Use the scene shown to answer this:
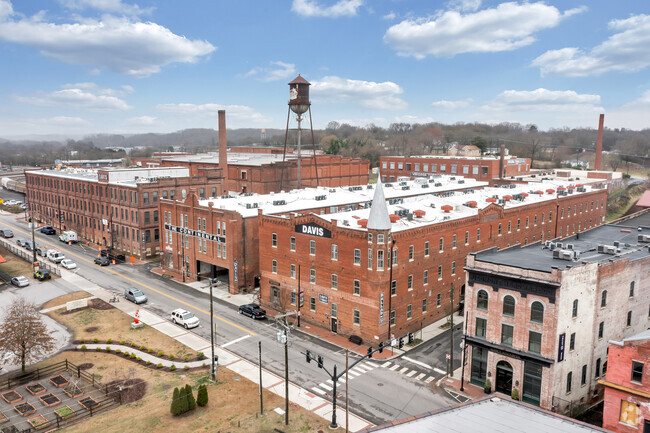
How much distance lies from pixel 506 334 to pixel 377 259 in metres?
13.0

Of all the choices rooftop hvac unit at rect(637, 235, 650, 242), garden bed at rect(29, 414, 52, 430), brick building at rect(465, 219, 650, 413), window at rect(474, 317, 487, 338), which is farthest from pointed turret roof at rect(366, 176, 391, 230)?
garden bed at rect(29, 414, 52, 430)

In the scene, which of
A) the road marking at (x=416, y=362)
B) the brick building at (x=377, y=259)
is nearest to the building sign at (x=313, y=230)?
the brick building at (x=377, y=259)

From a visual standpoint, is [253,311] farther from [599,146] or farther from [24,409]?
[599,146]

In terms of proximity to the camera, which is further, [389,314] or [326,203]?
[326,203]

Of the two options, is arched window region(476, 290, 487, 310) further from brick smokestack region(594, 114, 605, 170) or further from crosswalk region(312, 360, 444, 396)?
brick smokestack region(594, 114, 605, 170)

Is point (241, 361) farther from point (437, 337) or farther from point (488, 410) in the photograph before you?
point (488, 410)

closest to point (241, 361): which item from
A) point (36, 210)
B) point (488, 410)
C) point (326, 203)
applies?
point (488, 410)

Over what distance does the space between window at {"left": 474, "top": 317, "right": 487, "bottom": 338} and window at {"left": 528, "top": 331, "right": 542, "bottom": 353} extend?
11.2ft

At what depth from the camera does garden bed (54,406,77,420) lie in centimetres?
3306

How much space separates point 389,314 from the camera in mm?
45781

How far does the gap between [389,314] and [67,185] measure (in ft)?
253

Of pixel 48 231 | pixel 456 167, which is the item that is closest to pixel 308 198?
pixel 48 231

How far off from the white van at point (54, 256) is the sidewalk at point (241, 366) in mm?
19229

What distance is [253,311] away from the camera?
169 feet
